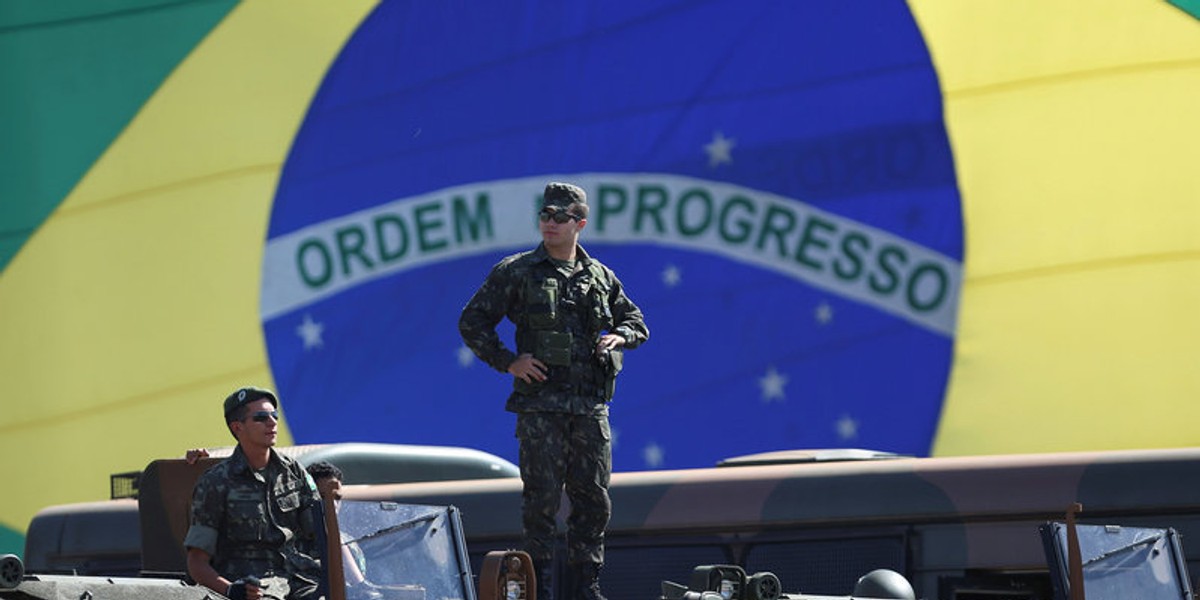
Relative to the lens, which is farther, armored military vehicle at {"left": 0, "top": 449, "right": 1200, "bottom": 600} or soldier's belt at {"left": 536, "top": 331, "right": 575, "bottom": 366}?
armored military vehicle at {"left": 0, "top": 449, "right": 1200, "bottom": 600}

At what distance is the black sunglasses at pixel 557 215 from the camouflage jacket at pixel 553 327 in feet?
0.63

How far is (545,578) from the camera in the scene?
24.5 feet

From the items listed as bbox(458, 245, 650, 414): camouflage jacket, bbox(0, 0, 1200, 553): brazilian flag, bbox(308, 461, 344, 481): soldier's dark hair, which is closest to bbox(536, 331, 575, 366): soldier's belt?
bbox(458, 245, 650, 414): camouflage jacket

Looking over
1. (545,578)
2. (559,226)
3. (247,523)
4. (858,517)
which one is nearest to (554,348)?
(559,226)

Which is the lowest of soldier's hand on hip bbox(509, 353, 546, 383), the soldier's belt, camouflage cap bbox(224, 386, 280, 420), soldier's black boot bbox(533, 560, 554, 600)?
soldier's black boot bbox(533, 560, 554, 600)

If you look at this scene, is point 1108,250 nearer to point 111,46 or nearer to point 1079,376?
point 1079,376

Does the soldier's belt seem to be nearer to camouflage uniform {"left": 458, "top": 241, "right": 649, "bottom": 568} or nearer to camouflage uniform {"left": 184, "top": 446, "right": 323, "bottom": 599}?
camouflage uniform {"left": 458, "top": 241, "right": 649, "bottom": 568}

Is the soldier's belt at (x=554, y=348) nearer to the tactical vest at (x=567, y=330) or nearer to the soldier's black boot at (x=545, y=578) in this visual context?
the tactical vest at (x=567, y=330)

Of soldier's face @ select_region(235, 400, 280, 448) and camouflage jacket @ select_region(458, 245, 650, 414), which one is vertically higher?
camouflage jacket @ select_region(458, 245, 650, 414)

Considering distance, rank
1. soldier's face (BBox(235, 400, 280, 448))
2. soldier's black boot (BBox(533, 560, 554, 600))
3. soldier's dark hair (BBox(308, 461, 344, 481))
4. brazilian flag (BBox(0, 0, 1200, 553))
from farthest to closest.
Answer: brazilian flag (BBox(0, 0, 1200, 553))
soldier's dark hair (BBox(308, 461, 344, 481))
soldier's face (BBox(235, 400, 280, 448))
soldier's black boot (BBox(533, 560, 554, 600))

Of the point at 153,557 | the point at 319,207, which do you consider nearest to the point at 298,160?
the point at 319,207

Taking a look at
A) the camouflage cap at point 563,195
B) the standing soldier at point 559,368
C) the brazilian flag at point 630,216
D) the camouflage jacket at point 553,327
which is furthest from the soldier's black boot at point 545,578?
the brazilian flag at point 630,216

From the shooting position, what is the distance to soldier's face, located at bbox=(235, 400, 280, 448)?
7.39 m

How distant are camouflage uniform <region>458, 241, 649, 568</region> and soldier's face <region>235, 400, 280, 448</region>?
0.83m
